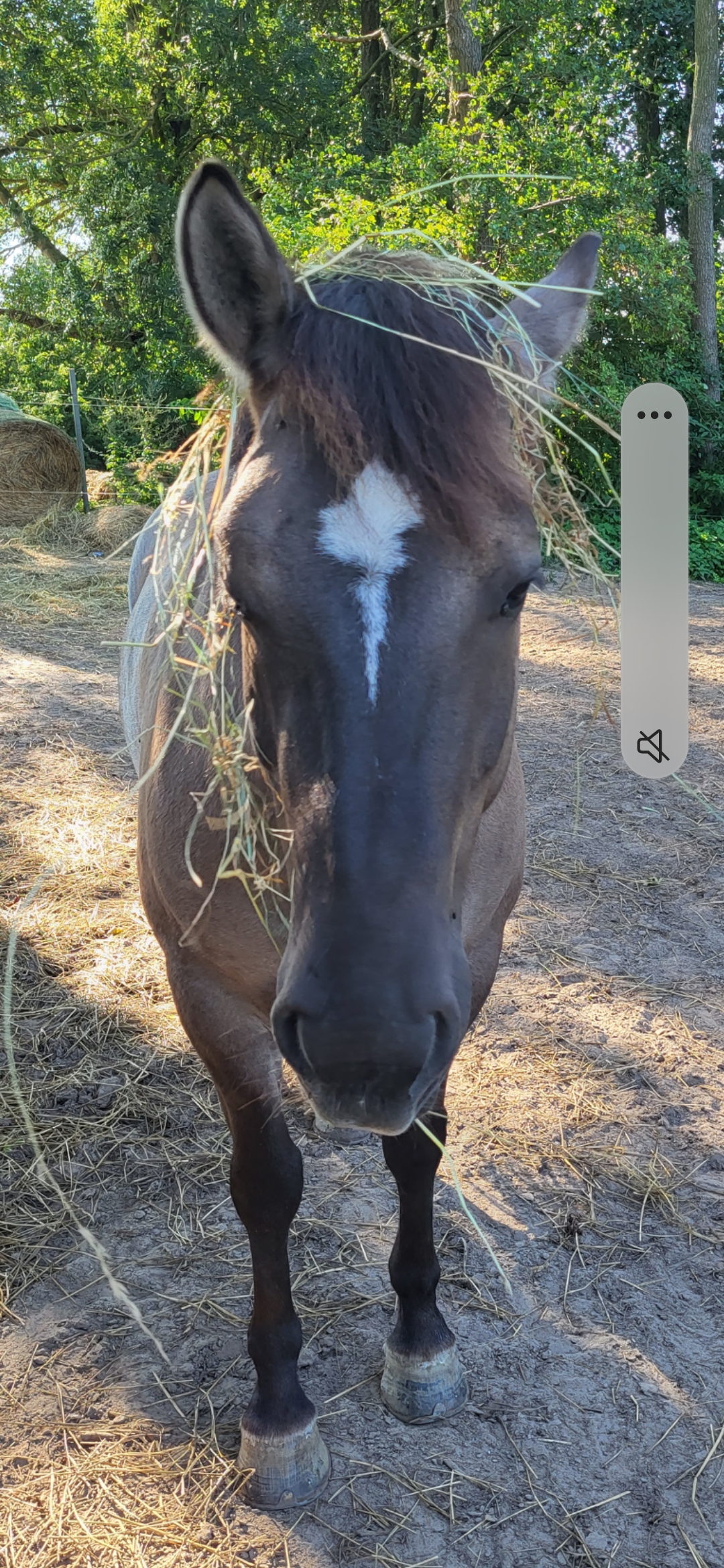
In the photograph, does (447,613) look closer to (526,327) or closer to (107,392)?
(526,327)

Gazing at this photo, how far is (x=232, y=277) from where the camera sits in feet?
4.82

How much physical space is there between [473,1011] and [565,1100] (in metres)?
1.14

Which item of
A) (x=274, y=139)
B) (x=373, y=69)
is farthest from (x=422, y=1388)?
(x=373, y=69)

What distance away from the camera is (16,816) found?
5.10 metres

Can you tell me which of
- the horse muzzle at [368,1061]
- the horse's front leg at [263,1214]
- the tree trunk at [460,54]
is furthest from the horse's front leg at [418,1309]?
the tree trunk at [460,54]

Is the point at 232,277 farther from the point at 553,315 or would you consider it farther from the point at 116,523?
the point at 116,523

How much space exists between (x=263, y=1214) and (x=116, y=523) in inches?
434

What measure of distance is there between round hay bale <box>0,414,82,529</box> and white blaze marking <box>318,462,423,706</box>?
12.5m

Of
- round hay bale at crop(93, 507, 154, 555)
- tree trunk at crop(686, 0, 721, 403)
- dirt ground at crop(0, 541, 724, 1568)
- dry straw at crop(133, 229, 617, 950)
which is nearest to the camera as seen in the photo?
dry straw at crop(133, 229, 617, 950)

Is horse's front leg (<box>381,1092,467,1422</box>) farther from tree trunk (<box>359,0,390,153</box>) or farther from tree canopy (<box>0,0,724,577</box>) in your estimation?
tree trunk (<box>359,0,390,153</box>)

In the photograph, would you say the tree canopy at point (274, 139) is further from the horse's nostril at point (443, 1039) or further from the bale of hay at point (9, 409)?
the horse's nostril at point (443, 1039)

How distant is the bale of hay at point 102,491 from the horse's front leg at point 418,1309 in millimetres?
12767

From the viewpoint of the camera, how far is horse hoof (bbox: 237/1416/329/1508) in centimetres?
207

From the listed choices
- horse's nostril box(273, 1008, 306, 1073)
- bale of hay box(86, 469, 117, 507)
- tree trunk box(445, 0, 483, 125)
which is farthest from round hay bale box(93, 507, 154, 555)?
horse's nostril box(273, 1008, 306, 1073)
